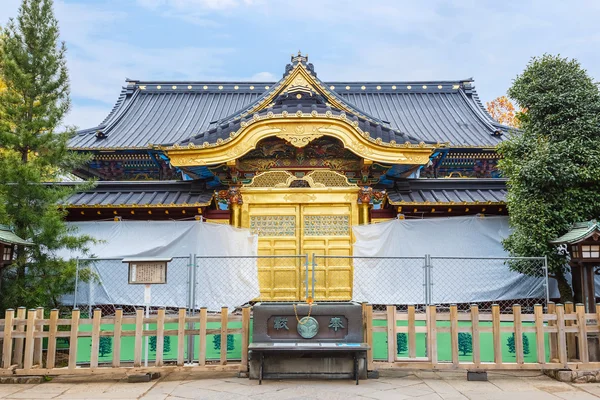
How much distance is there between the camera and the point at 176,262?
941 centimetres

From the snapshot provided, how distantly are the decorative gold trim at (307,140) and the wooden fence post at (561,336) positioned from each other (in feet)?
13.8

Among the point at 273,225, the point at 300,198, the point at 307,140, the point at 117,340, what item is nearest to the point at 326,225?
the point at 300,198

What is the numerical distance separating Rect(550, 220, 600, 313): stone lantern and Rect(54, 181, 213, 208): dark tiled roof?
702 centimetres

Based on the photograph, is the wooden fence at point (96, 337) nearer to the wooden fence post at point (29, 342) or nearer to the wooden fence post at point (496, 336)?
the wooden fence post at point (29, 342)

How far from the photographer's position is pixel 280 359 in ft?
20.4

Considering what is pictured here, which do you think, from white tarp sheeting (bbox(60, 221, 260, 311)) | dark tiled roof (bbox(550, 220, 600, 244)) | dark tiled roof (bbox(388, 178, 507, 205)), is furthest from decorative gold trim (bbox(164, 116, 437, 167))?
dark tiled roof (bbox(550, 220, 600, 244))

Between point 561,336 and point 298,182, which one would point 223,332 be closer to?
point 561,336

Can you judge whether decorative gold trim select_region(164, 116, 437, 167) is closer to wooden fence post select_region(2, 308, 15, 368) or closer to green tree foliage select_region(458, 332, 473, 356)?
green tree foliage select_region(458, 332, 473, 356)

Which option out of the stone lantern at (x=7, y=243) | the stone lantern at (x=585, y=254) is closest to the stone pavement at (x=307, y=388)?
the stone lantern at (x=585, y=254)

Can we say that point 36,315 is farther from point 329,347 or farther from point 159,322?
point 329,347

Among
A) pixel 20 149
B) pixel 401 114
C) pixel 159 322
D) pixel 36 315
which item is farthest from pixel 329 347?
pixel 401 114

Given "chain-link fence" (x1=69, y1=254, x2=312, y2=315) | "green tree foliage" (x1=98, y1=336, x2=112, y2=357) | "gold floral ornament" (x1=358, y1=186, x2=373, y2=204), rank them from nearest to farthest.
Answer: "green tree foliage" (x1=98, y1=336, x2=112, y2=357) → "chain-link fence" (x1=69, y1=254, x2=312, y2=315) → "gold floral ornament" (x1=358, y1=186, x2=373, y2=204)

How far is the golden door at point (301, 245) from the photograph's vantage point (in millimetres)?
10141

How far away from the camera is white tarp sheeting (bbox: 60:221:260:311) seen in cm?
874
